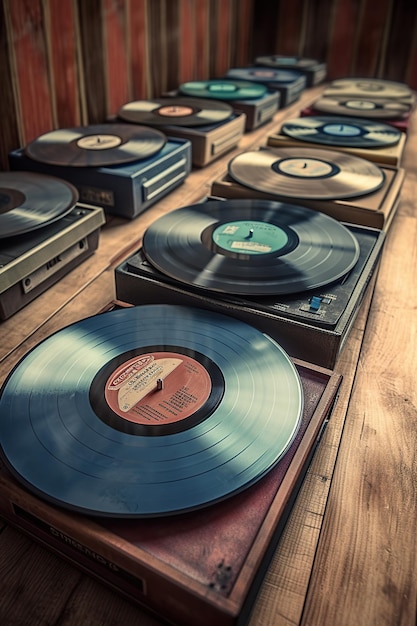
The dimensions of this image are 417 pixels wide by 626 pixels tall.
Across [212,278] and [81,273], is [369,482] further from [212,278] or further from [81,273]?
[81,273]

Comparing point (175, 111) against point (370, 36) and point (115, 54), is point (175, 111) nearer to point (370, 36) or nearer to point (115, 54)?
point (115, 54)

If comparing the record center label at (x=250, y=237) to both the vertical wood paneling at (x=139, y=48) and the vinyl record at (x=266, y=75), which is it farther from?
the vinyl record at (x=266, y=75)

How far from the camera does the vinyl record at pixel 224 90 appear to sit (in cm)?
219

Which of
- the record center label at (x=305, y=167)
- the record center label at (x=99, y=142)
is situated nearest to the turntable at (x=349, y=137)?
the record center label at (x=305, y=167)

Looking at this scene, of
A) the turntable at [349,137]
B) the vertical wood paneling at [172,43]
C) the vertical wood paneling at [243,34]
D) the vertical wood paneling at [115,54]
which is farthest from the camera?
the vertical wood paneling at [243,34]

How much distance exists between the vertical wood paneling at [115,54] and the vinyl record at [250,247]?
106 centimetres

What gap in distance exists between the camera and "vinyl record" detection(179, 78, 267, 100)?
2.19 metres

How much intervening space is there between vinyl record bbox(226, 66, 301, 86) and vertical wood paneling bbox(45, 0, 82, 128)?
3.68ft

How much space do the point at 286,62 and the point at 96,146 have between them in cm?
205

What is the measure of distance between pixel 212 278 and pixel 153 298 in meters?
0.12

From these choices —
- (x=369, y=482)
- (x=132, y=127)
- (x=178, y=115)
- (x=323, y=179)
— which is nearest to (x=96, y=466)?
(x=369, y=482)

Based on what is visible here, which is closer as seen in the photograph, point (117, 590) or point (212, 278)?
point (117, 590)

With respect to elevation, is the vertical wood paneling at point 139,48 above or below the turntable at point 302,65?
above

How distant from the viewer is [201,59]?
270 cm
